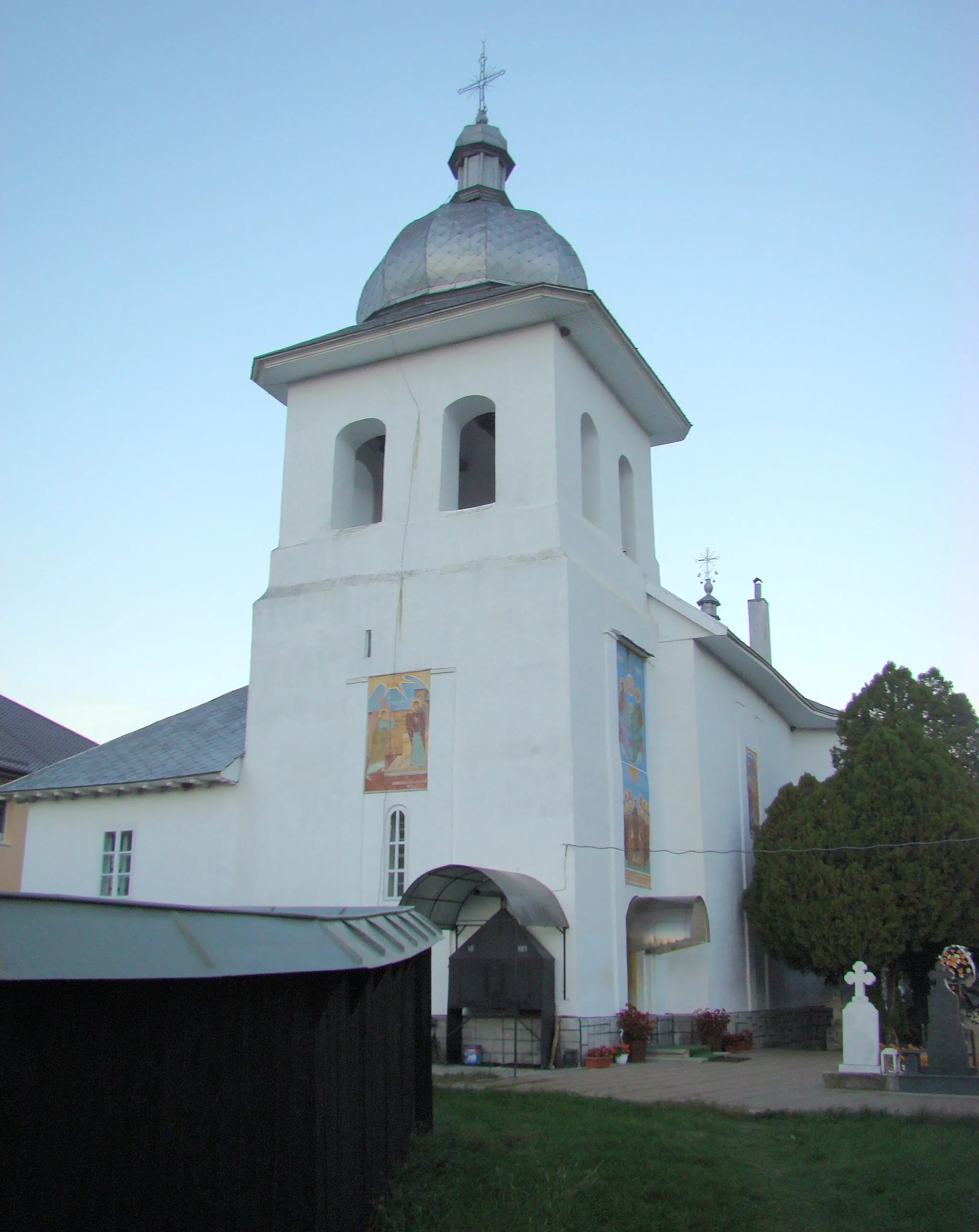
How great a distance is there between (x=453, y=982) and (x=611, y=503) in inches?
359

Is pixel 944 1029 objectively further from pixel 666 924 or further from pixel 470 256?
pixel 470 256

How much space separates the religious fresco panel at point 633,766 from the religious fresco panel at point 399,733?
3120mm

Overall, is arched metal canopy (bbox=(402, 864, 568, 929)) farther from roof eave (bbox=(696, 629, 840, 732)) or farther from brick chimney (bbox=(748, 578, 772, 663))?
brick chimney (bbox=(748, 578, 772, 663))

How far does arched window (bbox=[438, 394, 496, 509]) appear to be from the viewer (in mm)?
20312

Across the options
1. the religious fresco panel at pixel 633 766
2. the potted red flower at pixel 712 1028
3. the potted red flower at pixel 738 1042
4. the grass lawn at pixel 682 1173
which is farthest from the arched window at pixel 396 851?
the grass lawn at pixel 682 1173

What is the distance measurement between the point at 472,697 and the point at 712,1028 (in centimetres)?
644

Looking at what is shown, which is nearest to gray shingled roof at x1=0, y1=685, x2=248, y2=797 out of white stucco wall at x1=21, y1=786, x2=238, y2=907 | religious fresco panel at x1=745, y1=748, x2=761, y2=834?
white stucco wall at x1=21, y1=786, x2=238, y2=907

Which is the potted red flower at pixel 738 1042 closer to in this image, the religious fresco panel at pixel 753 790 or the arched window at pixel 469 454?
the religious fresco panel at pixel 753 790

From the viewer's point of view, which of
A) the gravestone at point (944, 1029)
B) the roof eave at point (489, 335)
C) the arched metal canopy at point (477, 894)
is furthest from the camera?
the roof eave at point (489, 335)

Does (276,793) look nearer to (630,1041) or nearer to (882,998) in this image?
(630,1041)

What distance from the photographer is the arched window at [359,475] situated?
21.2 meters

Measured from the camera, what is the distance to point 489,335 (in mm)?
20453

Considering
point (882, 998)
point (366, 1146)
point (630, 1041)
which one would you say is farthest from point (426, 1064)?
point (882, 998)

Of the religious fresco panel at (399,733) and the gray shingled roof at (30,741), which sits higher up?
the gray shingled roof at (30,741)
